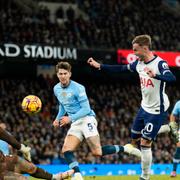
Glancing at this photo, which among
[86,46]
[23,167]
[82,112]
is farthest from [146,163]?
[86,46]

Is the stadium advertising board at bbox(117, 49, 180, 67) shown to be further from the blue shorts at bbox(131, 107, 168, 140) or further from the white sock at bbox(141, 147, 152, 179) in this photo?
the white sock at bbox(141, 147, 152, 179)

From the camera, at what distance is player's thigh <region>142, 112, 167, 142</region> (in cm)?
908

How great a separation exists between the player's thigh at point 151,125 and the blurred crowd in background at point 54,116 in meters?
11.0

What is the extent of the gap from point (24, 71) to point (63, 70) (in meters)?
16.7

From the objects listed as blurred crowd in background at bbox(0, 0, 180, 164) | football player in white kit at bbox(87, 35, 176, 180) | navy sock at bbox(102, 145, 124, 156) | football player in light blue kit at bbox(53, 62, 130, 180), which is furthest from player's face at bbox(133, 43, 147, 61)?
blurred crowd in background at bbox(0, 0, 180, 164)

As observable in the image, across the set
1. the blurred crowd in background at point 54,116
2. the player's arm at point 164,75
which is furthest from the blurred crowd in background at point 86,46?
the player's arm at point 164,75

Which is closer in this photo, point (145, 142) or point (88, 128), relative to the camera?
point (145, 142)

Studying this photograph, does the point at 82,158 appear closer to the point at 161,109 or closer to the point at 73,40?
the point at 73,40

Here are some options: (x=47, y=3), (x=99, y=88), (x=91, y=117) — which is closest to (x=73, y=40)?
(x=99, y=88)

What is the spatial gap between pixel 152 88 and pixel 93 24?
1792cm

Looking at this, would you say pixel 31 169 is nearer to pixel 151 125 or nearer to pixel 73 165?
pixel 73 165

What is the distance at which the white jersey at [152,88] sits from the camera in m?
8.98

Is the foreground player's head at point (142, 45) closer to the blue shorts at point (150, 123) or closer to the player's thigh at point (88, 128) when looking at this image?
the blue shorts at point (150, 123)

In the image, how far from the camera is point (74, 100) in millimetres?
9578
